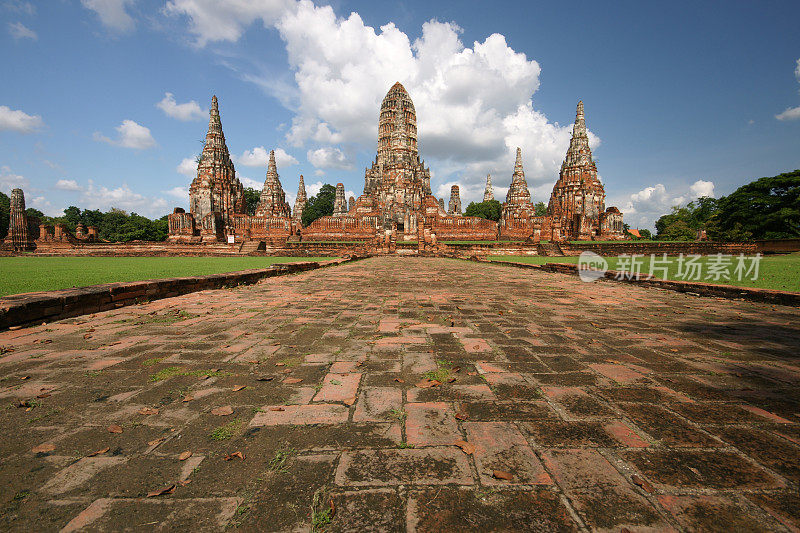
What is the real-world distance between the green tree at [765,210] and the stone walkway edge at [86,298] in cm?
4859

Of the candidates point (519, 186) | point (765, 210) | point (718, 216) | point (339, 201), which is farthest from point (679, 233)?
point (339, 201)

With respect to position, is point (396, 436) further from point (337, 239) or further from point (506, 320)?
point (337, 239)

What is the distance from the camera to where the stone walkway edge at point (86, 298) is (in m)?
3.83

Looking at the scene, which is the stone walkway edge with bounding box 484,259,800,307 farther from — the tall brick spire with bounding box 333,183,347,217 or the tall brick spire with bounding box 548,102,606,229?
the tall brick spire with bounding box 333,183,347,217

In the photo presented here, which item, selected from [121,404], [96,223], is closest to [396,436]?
[121,404]

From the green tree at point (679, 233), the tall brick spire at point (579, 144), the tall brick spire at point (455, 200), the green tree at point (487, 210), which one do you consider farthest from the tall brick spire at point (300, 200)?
the green tree at point (679, 233)

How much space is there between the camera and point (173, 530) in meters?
1.21

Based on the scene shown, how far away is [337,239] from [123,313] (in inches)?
1289

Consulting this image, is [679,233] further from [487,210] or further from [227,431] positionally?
[227,431]

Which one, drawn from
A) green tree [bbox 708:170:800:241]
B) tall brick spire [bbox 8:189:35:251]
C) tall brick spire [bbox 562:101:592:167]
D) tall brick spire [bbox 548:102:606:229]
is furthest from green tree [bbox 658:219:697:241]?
tall brick spire [bbox 8:189:35:251]

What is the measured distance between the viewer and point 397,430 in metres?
1.87

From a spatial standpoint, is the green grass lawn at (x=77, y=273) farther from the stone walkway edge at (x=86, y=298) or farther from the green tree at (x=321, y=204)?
the green tree at (x=321, y=204)

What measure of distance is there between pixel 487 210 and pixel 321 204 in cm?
3828

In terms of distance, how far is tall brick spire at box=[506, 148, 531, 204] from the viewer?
42.8 m
